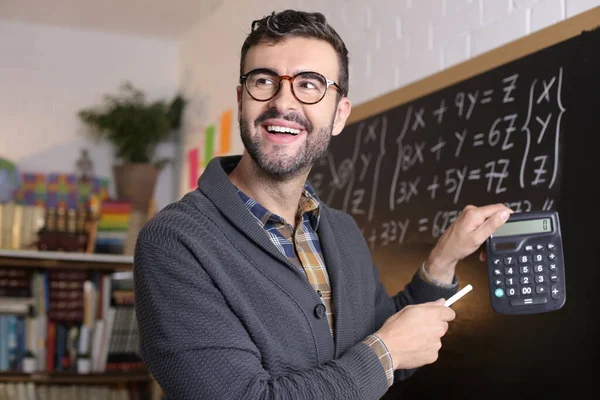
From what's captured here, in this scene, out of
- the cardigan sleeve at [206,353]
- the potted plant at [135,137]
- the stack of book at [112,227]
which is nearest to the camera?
the cardigan sleeve at [206,353]

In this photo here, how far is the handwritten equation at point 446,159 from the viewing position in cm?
178

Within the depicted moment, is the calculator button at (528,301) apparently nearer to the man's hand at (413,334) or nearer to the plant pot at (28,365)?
the man's hand at (413,334)

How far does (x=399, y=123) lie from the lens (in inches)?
94.0

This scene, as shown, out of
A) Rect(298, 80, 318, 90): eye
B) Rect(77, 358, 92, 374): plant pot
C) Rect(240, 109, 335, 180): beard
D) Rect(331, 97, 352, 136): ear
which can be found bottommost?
Rect(77, 358, 92, 374): plant pot

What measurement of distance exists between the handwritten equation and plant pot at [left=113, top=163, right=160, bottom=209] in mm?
1701

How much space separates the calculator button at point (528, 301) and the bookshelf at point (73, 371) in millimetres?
2852

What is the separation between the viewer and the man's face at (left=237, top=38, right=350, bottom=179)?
1366 millimetres

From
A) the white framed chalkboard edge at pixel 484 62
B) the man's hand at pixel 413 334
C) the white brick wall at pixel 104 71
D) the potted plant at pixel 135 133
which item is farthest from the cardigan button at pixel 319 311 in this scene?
the potted plant at pixel 135 133

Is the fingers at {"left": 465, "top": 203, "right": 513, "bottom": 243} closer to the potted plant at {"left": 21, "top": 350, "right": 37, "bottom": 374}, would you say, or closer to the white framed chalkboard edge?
the white framed chalkboard edge

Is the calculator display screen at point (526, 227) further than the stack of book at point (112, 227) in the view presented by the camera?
No

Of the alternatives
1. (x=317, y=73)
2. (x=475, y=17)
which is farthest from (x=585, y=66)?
(x=317, y=73)

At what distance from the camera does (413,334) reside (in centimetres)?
125

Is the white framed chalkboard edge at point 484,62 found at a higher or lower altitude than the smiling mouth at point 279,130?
higher

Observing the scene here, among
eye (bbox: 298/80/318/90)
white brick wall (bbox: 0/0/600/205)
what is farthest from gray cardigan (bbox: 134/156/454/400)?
white brick wall (bbox: 0/0/600/205)
